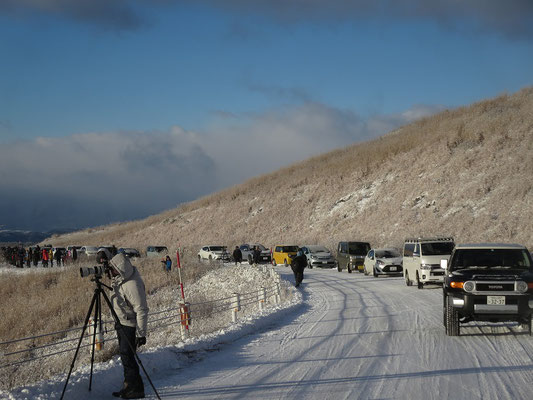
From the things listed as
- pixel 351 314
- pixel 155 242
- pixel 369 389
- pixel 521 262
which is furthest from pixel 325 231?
pixel 369 389

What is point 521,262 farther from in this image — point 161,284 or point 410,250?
point 161,284

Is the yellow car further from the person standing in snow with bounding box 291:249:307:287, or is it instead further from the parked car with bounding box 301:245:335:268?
the person standing in snow with bounding box 291:249:307:287

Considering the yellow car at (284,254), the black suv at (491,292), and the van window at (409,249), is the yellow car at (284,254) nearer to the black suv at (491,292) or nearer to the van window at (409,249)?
the van window at (409,249)

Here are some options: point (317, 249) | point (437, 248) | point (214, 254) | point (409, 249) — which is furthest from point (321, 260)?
point (437, 248)

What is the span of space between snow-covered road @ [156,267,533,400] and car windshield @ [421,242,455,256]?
298 inches

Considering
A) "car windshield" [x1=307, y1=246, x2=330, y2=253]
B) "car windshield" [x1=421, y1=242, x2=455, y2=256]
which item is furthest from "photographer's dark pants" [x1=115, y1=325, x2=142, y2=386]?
"car windshield" [x1=307, y1=246, x2=330, y2=253]

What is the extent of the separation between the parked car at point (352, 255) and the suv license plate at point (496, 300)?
2501 centimetres

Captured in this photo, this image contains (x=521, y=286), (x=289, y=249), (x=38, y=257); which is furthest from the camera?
(x=38, y=257)

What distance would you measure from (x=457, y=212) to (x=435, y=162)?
12.7m

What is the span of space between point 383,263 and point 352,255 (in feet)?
17.5

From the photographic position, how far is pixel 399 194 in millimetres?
61031

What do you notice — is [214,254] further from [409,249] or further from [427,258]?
[427,258]

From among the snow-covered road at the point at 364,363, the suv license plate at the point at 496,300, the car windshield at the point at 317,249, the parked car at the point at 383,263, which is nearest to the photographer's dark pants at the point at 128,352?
the snow-covered road at the point at 364,363

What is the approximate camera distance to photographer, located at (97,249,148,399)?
24.2ft
